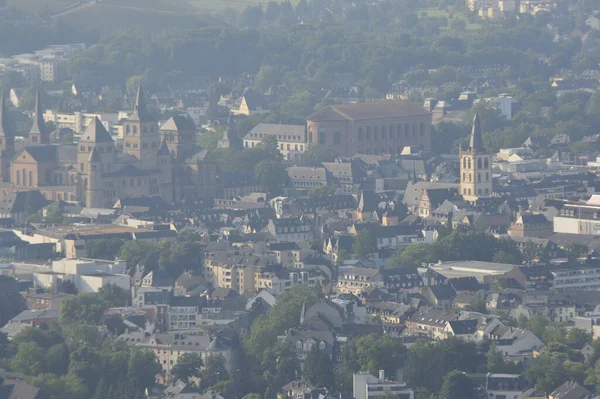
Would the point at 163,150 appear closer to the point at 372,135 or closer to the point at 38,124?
the point at 38,124

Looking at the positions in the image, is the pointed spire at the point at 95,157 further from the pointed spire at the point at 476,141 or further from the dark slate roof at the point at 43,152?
the pointed spire at the point at 476,141

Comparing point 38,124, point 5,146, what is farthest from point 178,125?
point 38,124

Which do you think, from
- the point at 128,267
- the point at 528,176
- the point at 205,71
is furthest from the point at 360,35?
the point at 128,267

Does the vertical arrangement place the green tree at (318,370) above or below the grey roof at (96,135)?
below

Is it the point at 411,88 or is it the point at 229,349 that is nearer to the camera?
the point at 229,349

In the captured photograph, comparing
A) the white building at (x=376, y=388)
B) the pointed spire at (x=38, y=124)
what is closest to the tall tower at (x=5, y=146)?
the pointed spire at (x=38, y=124)

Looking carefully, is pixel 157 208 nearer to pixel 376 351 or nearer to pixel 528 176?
pixel 528 176
